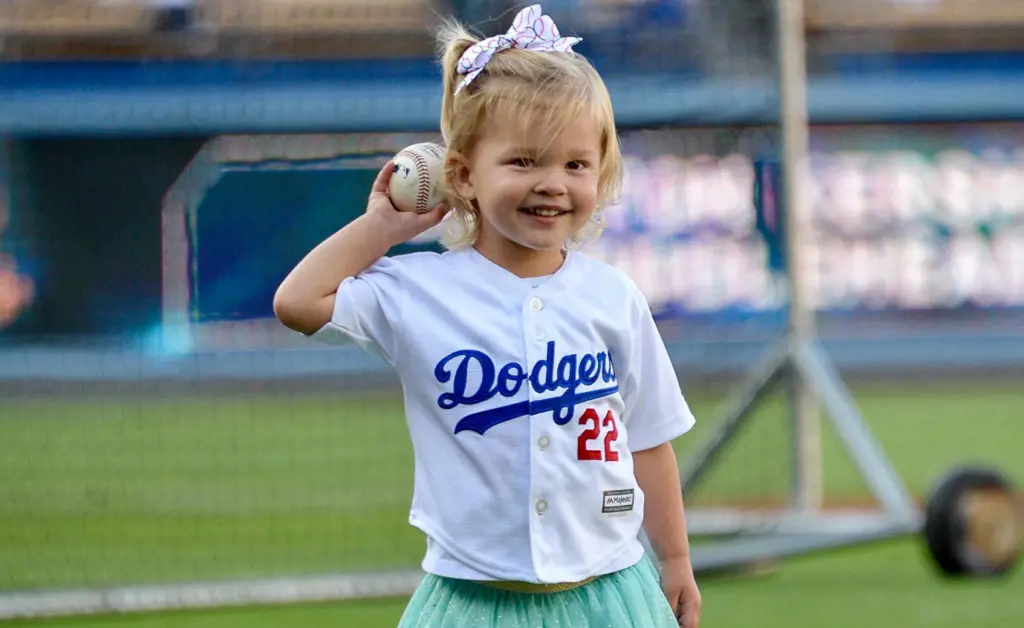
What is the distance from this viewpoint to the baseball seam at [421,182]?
8.96 feet

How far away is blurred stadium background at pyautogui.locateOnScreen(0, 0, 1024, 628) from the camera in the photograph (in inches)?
223

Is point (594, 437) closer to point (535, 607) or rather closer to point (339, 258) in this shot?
point (535, 607)

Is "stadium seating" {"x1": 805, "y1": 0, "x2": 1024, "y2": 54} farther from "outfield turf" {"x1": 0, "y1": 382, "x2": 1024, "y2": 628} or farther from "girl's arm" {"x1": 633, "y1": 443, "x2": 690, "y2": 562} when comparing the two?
"girl's arm" {"x1": 633, "y1": 443, "x2": 690, "y2": 562}

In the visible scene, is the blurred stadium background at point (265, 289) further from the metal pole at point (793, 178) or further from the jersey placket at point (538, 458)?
the jersey placket at point (538, 458)

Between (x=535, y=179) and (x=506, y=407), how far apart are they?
1.12ft

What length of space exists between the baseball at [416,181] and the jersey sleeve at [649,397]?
358mm

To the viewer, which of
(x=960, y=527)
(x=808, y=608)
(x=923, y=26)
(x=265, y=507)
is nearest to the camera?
(x=808, y=608)

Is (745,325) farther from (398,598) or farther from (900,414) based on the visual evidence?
(900,414)

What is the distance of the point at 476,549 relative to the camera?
2.63 meters

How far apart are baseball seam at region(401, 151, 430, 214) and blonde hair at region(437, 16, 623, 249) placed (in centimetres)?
4

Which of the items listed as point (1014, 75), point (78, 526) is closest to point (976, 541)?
point (78, 526)

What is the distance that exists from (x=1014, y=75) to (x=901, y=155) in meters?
1.94

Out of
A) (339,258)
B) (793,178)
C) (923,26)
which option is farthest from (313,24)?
(923,26)

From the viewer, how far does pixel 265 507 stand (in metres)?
7.52
